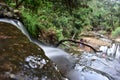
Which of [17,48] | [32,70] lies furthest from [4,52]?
[32,70]

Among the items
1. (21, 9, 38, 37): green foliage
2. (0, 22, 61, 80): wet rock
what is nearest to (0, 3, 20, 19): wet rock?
(21, 9, 38, 37): green foliage

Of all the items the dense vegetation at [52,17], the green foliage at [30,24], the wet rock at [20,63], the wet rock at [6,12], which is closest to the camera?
the wet rock at [20,63]

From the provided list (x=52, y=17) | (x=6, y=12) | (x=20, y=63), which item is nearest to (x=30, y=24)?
(x=6, y=12)

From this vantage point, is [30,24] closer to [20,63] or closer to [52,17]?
[52,17]

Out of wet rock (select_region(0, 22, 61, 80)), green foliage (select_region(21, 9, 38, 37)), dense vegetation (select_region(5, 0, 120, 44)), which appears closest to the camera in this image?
wet rock (select_region(0, 22, 61, 80))

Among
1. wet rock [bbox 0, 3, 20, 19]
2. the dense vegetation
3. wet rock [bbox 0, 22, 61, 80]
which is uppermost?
wet rock [bbox 0, 22, 61, 80]

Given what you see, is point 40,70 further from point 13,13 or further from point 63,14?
point 63,14

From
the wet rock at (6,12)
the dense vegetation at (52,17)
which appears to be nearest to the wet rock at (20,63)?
the wet rock at (6,12)

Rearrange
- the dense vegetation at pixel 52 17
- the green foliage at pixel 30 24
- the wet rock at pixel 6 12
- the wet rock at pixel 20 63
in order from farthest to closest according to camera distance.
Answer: the dense vegetation at pixel 52 17
the green foliage at pixel 30 24
the wet rock at pixel 6 12
the wet rock at pixel 20 63

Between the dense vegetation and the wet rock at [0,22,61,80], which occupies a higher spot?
the wet rock at [0,22,61,80]

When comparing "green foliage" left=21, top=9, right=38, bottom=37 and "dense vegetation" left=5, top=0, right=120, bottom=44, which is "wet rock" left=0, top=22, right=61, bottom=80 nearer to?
"green foliage" left=21, top=9, right=38, bottom=37

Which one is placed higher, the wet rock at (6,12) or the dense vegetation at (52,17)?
the wet rock at (6,12)

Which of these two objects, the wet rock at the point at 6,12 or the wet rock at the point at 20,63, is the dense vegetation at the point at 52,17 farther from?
the wet rock at the point at 20,63

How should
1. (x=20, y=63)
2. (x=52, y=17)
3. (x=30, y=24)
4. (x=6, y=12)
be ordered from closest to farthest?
(x=20, y=63), (x=6, y=12), (x=30, y=24), (x=52, y=17)
